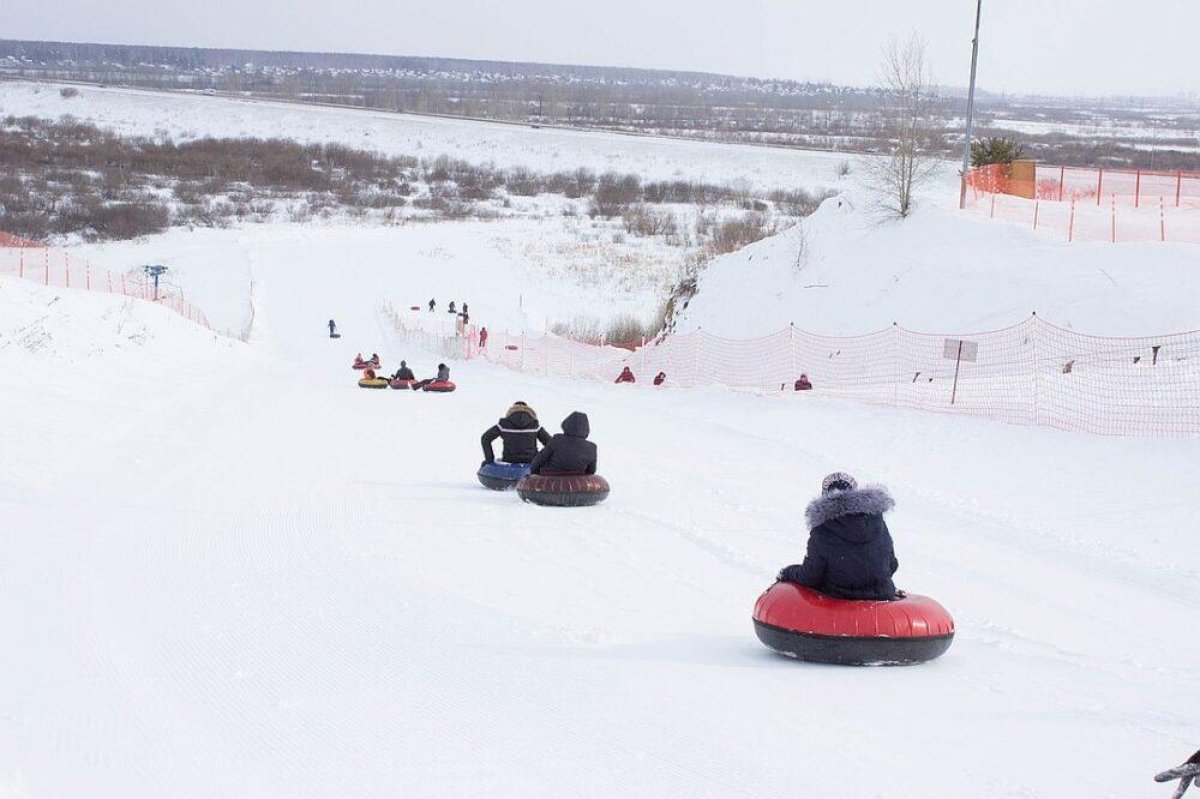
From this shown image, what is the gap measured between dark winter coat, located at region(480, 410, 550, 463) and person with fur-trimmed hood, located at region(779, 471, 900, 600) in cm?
652

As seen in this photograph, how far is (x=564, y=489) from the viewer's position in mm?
12898

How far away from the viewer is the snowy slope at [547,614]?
19.3ft

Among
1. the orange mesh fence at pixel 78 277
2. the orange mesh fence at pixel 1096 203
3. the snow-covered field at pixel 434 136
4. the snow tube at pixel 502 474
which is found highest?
the snow-covered field at pixel 434 136

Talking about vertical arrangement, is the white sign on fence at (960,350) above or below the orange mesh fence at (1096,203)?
below

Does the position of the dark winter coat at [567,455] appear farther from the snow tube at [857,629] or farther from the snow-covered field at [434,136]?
the snow-covered field at [434,136]

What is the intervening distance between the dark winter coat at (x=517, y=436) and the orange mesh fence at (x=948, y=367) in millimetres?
7483

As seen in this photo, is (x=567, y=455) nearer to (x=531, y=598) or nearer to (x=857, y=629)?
(x=531, y=598)

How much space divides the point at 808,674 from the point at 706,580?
2872mm

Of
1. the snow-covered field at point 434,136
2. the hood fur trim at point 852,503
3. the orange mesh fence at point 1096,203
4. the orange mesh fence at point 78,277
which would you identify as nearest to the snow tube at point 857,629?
the hood fur trim at point 852,503

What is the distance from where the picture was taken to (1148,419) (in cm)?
1758

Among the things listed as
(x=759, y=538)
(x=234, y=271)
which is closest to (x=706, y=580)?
(x=759, y=538)

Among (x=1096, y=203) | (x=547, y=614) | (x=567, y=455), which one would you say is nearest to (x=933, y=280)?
(x=1096, y=203)

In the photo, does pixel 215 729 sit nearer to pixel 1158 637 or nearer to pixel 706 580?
pixel 706 580

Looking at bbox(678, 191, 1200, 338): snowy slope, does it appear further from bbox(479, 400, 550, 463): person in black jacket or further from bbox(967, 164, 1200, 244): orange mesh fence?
bbox(479, 400, 550, 463): person in black jacket
